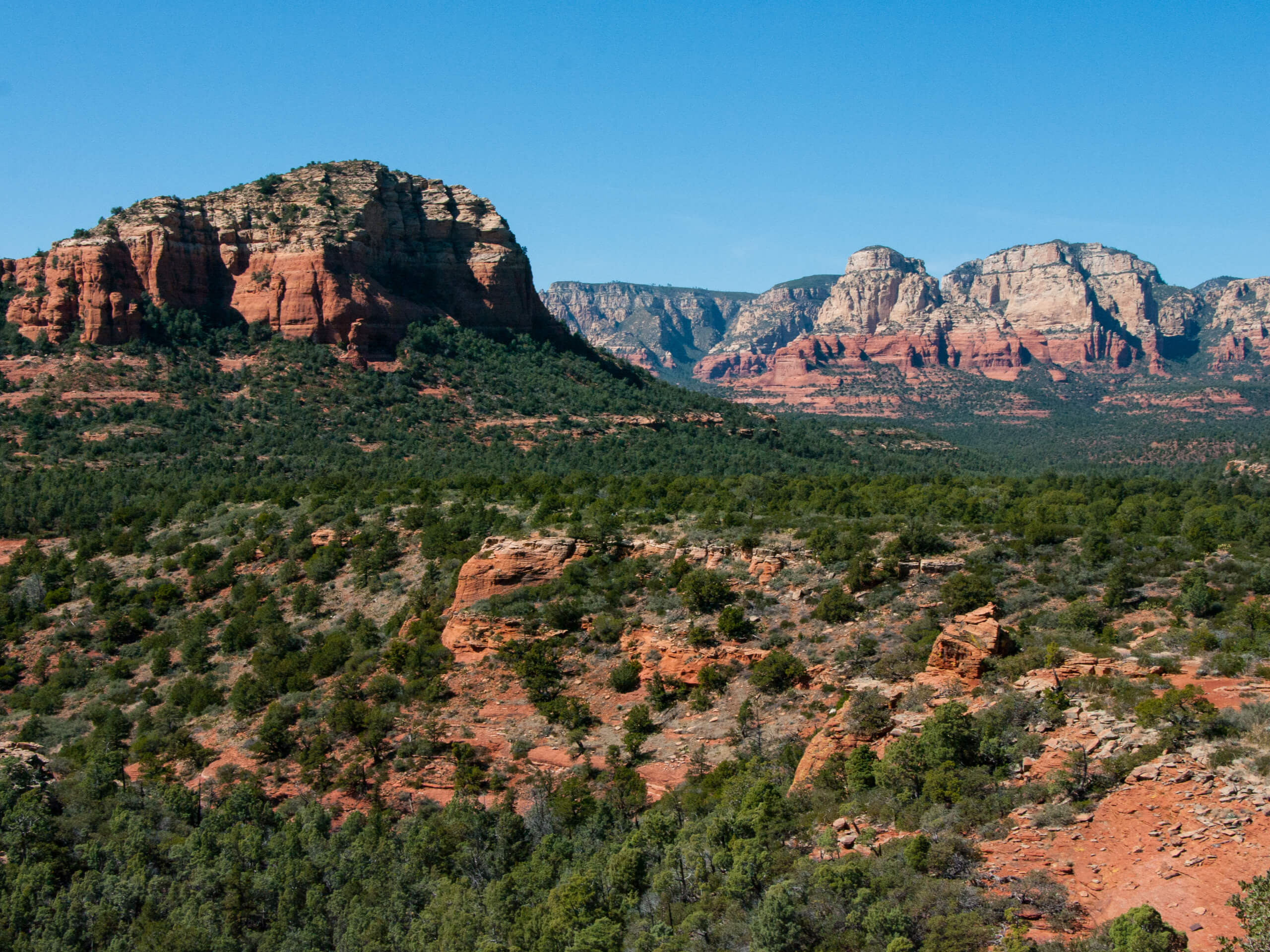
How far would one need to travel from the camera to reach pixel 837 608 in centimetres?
3169

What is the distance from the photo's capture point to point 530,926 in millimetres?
20516

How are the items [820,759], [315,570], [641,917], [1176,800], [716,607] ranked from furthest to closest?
[315,570], [716,607], [820,759], [641,917], [1176,800]

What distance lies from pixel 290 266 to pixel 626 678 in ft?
218

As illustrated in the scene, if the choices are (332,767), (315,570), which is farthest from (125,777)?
(315,570)

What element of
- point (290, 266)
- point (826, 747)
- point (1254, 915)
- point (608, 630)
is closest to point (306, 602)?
point (608, 630)

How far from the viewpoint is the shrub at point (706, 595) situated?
34062 mm

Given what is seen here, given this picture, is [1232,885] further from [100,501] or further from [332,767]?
[100,501]

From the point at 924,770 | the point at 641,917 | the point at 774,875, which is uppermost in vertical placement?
the point at 924,770

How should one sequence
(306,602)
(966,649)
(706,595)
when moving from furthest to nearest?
(306,602)
(706,595)
(966,649)

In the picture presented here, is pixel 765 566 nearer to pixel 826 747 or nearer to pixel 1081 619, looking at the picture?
pixel 1081 619

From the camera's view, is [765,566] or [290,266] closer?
[765,566]

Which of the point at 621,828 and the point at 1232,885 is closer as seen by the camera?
the point at 1232,885

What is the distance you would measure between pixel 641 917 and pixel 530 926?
→ 2.72 m

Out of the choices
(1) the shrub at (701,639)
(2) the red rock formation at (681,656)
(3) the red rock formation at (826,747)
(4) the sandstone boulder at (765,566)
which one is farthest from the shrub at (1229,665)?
(4) the sandstone boulder at (765,566)
